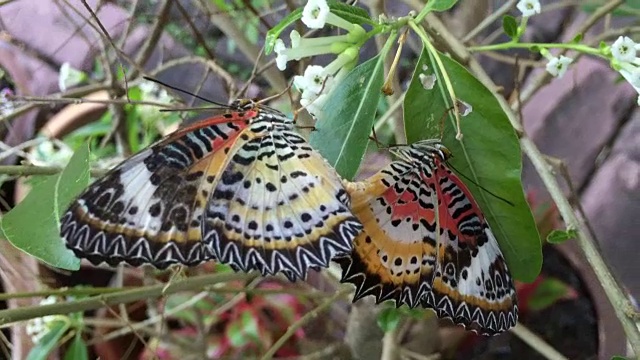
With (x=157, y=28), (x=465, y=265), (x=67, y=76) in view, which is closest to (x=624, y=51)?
(x=465, y=265)

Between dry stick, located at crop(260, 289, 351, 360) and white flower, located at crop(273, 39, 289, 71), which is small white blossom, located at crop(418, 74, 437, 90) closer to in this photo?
white flower, located at crop(273, 39, 289, 71)

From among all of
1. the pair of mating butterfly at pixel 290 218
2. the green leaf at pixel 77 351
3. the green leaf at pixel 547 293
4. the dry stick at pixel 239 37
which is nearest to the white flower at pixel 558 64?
the pair of mating butterfly at pixel 290 218

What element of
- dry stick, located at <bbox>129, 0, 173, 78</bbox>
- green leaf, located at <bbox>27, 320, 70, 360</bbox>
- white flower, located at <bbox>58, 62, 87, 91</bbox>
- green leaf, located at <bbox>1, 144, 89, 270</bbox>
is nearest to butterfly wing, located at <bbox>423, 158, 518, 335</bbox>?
green leaf, located at <bbox>1, 144, 89, 270</bbox>

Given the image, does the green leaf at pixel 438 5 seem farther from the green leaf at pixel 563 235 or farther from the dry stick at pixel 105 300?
the dry stick at pixel 105 300

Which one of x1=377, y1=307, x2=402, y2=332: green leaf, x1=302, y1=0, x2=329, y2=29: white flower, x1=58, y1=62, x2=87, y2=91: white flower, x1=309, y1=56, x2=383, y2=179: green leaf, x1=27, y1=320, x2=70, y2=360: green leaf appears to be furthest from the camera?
x1=58, y1=62, x2=87, y2=91: white flower

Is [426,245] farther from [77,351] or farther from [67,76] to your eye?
[67,76]

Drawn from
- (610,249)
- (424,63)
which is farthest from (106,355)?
(610,249)
